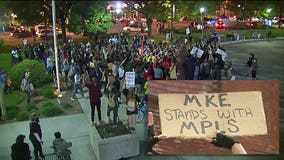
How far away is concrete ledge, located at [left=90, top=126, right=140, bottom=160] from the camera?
25.7 feet

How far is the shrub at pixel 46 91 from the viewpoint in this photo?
13.4 m

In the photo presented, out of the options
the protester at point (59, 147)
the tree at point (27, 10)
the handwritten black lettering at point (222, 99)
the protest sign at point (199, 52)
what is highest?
the tree at point (27, 10)

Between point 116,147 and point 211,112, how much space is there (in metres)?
2.86

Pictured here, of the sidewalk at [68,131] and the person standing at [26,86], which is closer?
the sidewalk at [68,131]

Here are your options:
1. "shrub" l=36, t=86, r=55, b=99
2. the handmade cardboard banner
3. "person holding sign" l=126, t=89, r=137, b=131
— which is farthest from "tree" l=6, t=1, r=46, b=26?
"shrub" l=36, t=86, r=55, b=99

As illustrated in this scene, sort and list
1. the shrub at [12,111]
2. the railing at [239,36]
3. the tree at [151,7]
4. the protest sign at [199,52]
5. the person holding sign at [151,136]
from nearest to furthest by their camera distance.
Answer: the tree at [151,7] < the person holding sign at [151,136] < the shrub at [12,111] < the protest sign at [199,52] < the railing at [239,36]

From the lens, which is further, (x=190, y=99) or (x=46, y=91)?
(x=46, y=91)

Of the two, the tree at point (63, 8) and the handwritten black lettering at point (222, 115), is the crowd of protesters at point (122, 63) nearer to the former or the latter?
the tree at point (63, 8)

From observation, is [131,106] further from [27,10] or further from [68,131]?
[27,10]

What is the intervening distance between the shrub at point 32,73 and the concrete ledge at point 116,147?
7198 millimetres

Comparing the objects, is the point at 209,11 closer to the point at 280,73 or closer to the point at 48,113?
the point at 48,113

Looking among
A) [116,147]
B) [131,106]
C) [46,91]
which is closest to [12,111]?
[46,91]

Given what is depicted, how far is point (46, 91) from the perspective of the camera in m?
13.6

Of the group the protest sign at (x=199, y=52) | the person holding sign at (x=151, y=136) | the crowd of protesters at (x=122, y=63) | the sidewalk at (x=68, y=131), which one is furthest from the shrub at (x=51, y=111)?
the person holding sign at (x=151, y=136)
